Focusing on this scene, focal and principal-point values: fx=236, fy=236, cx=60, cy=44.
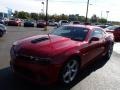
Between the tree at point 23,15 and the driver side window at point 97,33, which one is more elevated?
the driver side window at point 97,33

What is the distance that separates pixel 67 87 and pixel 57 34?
2.13 m

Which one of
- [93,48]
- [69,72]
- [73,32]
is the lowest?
[69,72]

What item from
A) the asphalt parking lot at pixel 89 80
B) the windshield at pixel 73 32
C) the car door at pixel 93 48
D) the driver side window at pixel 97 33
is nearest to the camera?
the asphalt parking lot at pixel 89 80

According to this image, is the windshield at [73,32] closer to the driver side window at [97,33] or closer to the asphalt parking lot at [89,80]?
the driver side window at [97,33]

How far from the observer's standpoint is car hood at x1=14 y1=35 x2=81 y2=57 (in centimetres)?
554

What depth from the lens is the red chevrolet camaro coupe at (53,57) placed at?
5.34 m

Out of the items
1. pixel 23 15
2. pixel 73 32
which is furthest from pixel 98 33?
pixel 23 15

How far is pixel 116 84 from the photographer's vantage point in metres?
6.37

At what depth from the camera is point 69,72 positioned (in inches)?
240

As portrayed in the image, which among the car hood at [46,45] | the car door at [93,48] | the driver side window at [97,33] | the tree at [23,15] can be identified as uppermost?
the driver side window at [97,33]

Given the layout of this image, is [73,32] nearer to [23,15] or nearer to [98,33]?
[98,33]

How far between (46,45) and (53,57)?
61 centimetres

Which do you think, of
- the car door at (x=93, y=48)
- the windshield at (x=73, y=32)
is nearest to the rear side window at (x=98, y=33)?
the car door at (x=93, y=48)

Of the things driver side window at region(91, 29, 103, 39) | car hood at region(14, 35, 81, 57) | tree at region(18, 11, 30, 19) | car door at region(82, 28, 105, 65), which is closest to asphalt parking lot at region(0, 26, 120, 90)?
car door at region(82, 28, 105, 65)
